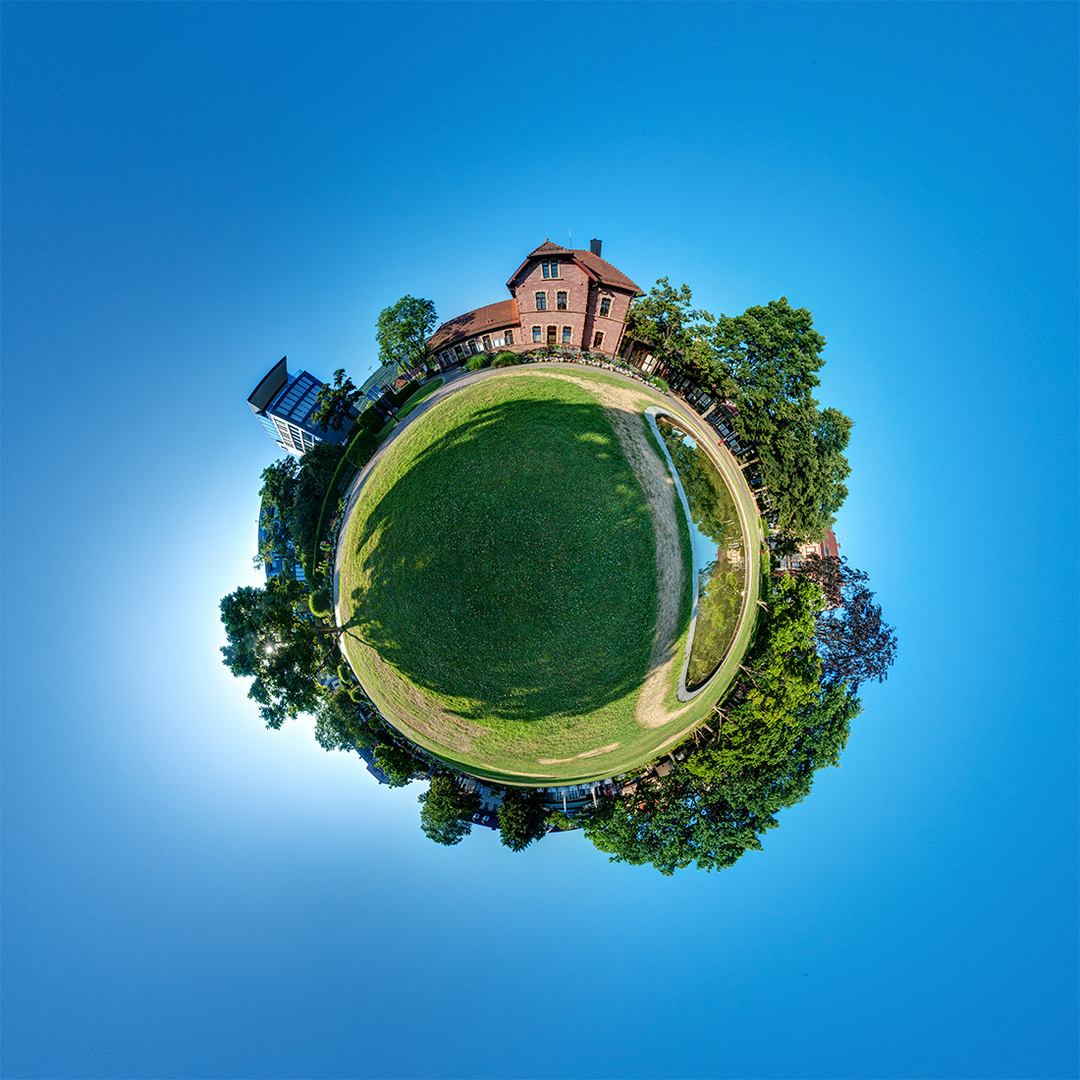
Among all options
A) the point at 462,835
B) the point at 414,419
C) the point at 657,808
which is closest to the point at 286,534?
the point at 414,419

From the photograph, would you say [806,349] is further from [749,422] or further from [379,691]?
[379,691]

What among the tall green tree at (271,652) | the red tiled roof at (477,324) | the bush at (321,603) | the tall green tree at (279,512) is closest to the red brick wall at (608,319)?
the red tiled roof at (477,324)

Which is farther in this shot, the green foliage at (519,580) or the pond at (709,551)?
the pond at (709,551)

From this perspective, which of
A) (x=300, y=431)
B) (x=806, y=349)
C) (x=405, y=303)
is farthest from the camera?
(x=300, y=431)

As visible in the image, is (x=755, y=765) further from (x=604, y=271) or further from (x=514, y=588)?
(x=604, y=271)

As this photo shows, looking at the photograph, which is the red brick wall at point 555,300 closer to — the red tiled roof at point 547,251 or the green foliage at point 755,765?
the red tiled roof at point 547,251

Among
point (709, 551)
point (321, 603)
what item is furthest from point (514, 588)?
point (321, 603)

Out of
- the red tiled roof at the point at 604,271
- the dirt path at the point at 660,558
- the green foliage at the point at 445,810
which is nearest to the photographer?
the dirt path at the point at 660,558

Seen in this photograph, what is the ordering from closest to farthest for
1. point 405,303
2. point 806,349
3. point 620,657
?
1. point 620,657
2. point 806,349
3. point 405,303

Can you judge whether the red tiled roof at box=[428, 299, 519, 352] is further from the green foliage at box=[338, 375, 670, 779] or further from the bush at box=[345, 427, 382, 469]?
the green foliage at box=[338, 375, 670, 779]
